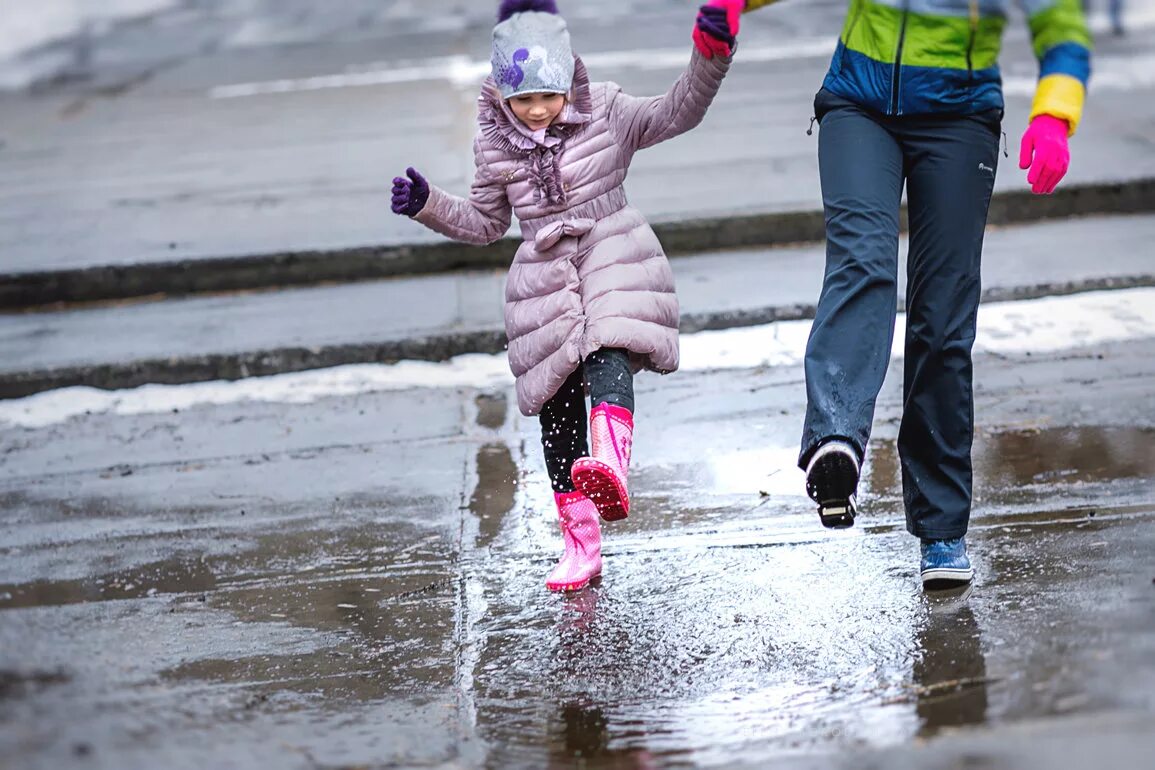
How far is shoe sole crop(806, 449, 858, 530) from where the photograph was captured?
11.5ft

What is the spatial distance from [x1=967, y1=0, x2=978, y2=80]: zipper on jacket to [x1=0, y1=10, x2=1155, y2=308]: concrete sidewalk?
14.4 ft

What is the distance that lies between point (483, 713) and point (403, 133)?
800cm

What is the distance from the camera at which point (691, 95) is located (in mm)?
3955

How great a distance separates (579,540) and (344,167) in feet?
20.7

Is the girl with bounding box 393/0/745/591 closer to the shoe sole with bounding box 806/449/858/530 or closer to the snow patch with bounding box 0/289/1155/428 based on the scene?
the shoe sole with bounding box 806/449/858/530

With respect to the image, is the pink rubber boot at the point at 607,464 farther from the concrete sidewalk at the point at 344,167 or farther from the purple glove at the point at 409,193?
the concrete sidewalk at the point at 344,167

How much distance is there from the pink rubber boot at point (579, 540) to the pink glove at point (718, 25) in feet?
4.27

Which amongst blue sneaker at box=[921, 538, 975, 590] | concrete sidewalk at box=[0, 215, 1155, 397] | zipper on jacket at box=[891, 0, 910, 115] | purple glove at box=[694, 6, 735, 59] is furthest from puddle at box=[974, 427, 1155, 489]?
concrete sidewalk at box=[0, 215, 1155, 397]

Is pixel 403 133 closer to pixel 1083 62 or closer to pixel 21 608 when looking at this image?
pixel 21 608

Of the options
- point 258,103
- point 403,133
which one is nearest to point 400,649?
point 403,133

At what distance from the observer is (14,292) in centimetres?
788

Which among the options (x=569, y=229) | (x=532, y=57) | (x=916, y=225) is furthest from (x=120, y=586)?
(x=916, y=225)

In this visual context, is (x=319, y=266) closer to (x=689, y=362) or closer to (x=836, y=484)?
(x=689, y=362)

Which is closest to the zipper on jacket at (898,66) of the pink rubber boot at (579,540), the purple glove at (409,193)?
the purple glove at (409,193)
